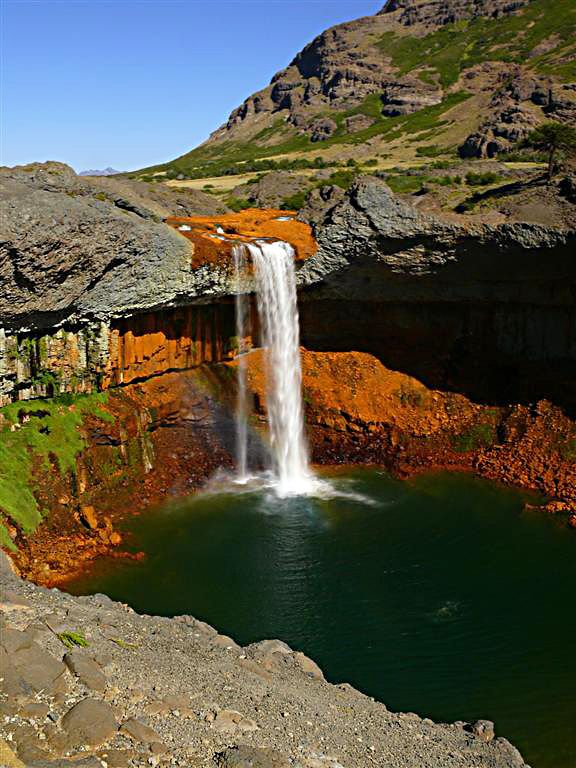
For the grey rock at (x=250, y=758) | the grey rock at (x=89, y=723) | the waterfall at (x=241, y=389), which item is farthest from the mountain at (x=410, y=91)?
the grey rock at (x=89, y=723)

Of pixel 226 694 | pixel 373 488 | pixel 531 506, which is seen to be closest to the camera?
pixel 226 694

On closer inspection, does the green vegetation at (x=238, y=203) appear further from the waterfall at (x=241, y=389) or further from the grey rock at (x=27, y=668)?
the grey rock at (x=27, y=668)

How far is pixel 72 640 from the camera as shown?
14.4 m

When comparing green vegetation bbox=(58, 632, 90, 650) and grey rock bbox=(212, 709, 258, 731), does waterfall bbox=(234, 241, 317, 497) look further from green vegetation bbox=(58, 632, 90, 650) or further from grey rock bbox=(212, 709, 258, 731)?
grey rock bbox=(212, 709, 258, 731)

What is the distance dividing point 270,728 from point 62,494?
15579 mm

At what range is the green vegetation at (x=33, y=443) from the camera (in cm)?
2416

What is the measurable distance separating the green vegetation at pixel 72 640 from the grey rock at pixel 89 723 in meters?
2.66

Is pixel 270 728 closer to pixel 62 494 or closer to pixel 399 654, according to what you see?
pixel 399 654

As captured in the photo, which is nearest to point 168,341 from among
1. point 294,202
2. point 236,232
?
point 236,232

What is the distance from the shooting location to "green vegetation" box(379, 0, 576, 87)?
4166 inches

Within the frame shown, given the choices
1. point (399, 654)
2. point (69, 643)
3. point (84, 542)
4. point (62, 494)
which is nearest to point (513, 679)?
point (399, 654)

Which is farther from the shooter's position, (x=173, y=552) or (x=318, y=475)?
(x=318, y=475)

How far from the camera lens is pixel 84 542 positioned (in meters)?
24.7

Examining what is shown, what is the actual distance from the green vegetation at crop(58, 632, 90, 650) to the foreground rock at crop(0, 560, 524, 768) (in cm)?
7
